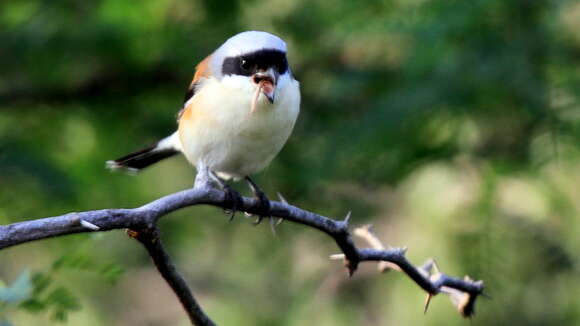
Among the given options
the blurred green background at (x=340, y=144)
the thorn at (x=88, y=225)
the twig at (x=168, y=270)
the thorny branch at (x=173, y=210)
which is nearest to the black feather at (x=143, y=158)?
the blurred green background at (x=340, y=144)

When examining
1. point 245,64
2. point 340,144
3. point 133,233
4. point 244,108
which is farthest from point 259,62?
point 133,233

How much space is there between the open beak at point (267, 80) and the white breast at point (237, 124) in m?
0.03

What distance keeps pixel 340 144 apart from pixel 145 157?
1.00 meters

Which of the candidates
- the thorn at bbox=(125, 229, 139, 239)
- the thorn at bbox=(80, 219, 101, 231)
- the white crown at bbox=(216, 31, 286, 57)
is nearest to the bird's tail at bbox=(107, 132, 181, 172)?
the white crown at bbox=(216, 31, 286, 57)

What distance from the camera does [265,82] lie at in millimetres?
3023

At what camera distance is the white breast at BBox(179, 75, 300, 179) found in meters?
3.04

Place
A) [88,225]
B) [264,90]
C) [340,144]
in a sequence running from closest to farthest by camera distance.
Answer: [88,225]
[264,90]
[340,144]

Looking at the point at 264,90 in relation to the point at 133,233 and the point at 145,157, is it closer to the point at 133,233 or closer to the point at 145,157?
the point at 133,233

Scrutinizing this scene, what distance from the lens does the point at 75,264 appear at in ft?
7.43

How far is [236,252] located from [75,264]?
11.4ft

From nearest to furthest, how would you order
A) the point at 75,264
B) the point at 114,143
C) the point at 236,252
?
the point at 75,264, the point at 114,143, the point at 236,252

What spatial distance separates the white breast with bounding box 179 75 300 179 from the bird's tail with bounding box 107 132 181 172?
3.27ft

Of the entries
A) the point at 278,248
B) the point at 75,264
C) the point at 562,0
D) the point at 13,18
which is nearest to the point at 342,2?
the point at 562,0

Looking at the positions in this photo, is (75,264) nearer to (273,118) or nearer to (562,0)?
(273,118)
